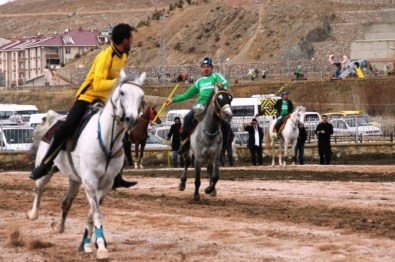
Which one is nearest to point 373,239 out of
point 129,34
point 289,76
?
point 129,34

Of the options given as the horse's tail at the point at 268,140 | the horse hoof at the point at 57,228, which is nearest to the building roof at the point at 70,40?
the horse's tail at the point at 268,140

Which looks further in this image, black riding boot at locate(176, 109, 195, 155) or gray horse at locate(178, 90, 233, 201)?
black riding boot at locate(176, 109, 195, 155)

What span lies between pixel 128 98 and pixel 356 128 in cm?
3401

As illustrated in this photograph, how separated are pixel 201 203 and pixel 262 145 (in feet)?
73.4

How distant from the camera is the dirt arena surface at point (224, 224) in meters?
14.0

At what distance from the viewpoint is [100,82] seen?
553 inches

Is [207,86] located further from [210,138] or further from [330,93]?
[330,93]

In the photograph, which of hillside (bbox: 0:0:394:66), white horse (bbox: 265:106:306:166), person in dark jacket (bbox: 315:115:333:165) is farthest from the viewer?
hillside (bbox: 0:0:394:66)

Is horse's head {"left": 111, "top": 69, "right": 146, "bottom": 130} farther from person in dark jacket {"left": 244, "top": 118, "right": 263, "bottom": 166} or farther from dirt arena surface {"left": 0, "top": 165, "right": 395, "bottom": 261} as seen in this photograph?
person in dark jacket {"left": 244, "top": 118, "right": 263, "bottom": 166}

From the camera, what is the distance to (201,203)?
20.8m

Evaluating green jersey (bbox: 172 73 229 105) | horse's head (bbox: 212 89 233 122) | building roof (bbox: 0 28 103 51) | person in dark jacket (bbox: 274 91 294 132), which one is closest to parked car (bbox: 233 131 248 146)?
person in dark jacket (bbox: 274 91 294 132)

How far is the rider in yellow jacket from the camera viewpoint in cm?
1402

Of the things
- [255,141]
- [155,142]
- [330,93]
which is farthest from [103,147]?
[330,93]

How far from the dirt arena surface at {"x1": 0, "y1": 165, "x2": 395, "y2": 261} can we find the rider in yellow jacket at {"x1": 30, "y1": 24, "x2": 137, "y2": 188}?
4.02 ft
